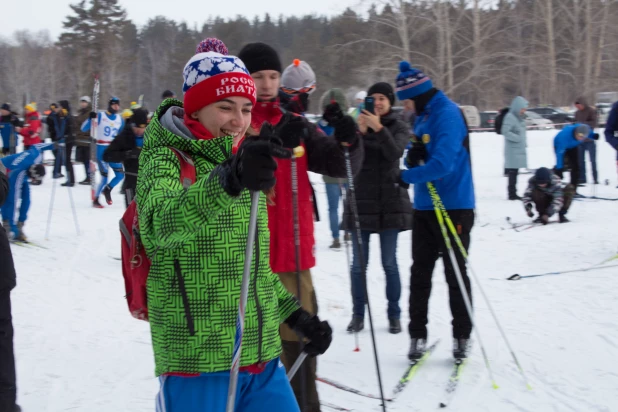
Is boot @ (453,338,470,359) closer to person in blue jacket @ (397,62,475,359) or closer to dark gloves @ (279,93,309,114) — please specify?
person in blue jacket @ (397,62,475,359)

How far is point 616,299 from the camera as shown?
19.2 feet

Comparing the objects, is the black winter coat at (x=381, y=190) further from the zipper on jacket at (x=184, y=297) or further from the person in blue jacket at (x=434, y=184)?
the zipper on jacket at (x=184, y=297)

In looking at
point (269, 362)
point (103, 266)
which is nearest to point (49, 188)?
point (103, 266)

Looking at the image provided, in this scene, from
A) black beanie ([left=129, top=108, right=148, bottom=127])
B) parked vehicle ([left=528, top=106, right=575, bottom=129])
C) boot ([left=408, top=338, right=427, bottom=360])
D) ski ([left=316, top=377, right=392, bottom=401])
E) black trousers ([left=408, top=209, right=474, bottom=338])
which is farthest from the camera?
parked vehicle ([left=528, top=106, right=575, bottom=129])

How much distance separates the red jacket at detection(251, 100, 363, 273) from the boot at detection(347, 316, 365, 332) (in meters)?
2.09

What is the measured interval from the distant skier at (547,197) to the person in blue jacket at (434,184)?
18.9ft

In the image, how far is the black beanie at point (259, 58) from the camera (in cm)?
321

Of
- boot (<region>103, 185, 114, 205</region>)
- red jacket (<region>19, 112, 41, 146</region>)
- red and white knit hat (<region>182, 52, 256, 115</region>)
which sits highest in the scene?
red jacket (<region>19, 112, 41, 146</region>)

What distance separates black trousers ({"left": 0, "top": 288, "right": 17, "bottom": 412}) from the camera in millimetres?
3467

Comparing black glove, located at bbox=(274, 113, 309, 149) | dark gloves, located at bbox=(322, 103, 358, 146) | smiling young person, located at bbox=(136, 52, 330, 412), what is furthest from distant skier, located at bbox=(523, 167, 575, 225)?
smiling young person, located at bbox=(136, 52, 330, 412)

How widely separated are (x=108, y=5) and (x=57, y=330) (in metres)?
53.3

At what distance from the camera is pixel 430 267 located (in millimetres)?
4613

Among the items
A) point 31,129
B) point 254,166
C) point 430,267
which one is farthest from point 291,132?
point 31,129

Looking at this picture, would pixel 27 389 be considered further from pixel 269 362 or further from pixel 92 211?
pixel 92 211
